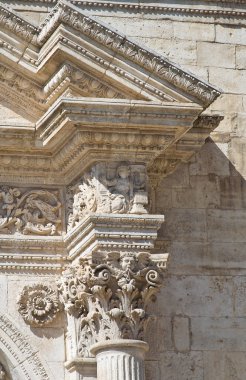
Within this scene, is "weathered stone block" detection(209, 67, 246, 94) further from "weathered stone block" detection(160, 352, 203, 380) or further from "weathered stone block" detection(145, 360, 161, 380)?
"weathered stone block" detection(145, 360, 161, 380)

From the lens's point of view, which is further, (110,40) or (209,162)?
(209,162)

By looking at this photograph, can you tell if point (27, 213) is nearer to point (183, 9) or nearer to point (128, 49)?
point (128, 49)

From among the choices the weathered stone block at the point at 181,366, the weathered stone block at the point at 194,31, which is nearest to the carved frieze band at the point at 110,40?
the weathered stone block at the point at 194,31

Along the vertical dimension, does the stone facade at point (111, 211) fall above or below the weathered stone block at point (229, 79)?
below

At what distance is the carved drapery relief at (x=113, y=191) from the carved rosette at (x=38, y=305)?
2.36 feet

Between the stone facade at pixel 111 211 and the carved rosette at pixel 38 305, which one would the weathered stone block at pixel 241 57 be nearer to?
the stone facade at pixel 111 211

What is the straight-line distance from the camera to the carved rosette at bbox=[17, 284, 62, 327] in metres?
13.6

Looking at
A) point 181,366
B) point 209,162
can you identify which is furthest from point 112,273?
point 209,162

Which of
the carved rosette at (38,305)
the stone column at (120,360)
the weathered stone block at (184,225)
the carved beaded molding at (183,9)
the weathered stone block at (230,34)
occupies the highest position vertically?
the carved beaded molding at (183,9)

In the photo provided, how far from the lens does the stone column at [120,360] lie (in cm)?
1288

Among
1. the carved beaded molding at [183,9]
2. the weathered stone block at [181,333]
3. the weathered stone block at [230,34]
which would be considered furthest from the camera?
the weathered stone block at [230,34]

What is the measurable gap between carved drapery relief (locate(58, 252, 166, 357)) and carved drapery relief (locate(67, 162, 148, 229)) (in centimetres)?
47

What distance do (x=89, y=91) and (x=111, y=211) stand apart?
46.2 inches

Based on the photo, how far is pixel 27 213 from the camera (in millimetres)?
13820
